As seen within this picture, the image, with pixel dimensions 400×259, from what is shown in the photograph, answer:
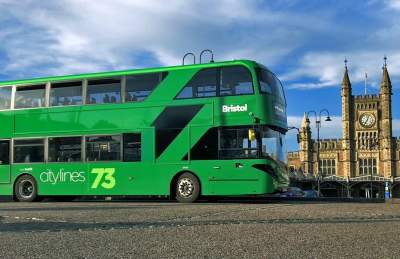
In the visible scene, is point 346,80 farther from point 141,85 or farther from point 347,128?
point 141,85

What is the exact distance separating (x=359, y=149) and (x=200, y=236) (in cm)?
10561

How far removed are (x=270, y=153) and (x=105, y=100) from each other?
213 inches

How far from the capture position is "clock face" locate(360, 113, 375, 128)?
358 feet

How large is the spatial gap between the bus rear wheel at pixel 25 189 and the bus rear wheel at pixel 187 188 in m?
5.07

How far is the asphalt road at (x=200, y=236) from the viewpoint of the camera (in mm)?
6621

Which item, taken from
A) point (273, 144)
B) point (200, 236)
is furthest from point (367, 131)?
point (200, 236)

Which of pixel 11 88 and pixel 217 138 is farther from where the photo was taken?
pixel 11 88

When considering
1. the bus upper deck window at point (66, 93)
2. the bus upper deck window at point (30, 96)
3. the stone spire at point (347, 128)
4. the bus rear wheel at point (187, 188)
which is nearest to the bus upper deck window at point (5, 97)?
the bus upper deck window at point (30, 96)

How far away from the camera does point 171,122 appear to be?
16.9 m

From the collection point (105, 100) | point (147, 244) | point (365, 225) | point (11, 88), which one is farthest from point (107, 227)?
point (11, 88)

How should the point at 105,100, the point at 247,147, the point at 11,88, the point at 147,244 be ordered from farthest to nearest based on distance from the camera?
the point at 11,88
the point at 105,100
the point at 247,147
the point at 147,244

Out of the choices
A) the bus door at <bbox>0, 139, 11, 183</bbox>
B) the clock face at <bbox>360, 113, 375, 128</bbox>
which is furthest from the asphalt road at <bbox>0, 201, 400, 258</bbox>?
the clock face at <bbox>360, 113, 375, 128</bbox>

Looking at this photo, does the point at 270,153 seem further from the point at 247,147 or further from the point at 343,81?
the point at 343,81

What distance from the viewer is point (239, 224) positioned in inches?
380
